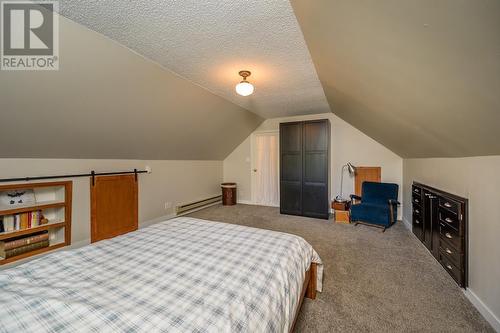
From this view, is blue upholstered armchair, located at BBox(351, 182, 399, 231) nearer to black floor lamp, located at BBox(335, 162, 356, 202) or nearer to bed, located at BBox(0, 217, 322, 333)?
black floor lamp, located at BBox(335, 162, 356, 202)

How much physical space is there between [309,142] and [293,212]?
1.58 metres

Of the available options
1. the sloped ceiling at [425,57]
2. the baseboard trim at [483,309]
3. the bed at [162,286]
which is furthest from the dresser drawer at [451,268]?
the bed at [162,286]

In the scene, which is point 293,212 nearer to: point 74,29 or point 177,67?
point 177,67

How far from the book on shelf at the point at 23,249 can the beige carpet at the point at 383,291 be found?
318cm

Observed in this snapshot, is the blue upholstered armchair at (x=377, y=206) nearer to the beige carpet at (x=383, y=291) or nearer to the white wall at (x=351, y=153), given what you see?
the beige carpet at (x=383, y=291)

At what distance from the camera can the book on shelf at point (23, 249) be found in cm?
221

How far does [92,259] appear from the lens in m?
1.33

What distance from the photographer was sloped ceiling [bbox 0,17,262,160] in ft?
5.74

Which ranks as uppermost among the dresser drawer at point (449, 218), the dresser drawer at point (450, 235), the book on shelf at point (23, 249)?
the dresser drawer at point (449, 218)

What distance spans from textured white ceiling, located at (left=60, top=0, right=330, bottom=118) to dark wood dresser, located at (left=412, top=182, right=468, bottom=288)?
2.08 meters

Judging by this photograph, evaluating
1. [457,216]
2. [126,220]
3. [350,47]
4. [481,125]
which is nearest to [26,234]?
[126,220]

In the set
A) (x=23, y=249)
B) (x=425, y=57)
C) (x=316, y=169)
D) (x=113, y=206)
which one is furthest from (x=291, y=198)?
(x=23, y=249)

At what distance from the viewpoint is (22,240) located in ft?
7.67

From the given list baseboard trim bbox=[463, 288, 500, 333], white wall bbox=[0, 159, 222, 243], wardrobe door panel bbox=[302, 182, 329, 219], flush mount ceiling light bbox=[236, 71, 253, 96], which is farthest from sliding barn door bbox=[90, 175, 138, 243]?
baseboard trim bbox=[463, 288, 500, 333]
